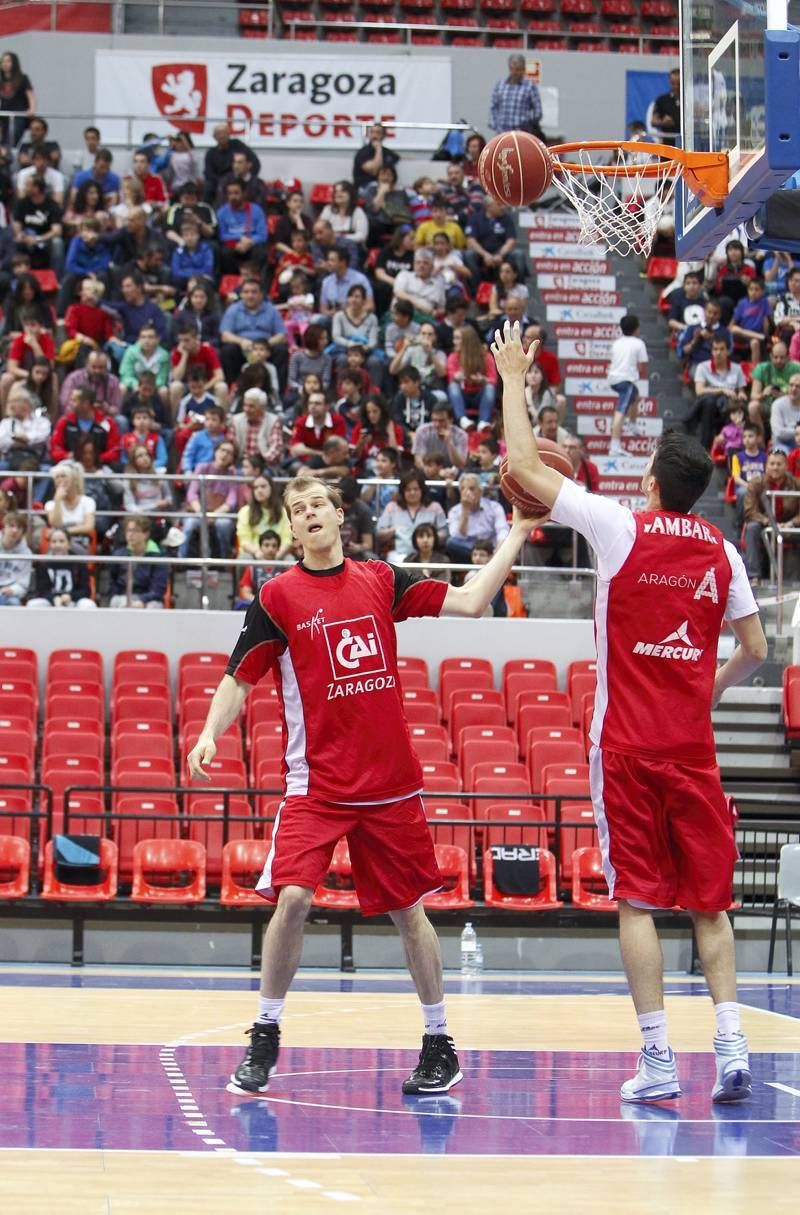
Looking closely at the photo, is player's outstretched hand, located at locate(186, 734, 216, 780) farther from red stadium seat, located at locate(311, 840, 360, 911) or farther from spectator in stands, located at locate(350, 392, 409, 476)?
spectator in stands, located at locate(350, 392, 409, 476)

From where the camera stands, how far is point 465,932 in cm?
1319

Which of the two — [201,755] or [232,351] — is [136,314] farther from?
[201,755]

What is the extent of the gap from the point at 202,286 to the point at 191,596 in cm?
541

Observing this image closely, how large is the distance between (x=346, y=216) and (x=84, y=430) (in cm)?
616

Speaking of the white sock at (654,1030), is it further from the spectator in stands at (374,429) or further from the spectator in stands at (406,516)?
the spectator in stands at (374,429)

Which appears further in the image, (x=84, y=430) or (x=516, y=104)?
(x=516, y=104)

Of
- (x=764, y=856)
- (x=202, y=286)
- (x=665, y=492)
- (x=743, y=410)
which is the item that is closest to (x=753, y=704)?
(x=764, y=856)

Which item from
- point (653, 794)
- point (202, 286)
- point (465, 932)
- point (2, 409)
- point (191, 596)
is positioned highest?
point (202, 286)

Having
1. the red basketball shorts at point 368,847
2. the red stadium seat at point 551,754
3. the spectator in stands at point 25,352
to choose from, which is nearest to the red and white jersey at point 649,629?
the red basketball shorts at point 368,847

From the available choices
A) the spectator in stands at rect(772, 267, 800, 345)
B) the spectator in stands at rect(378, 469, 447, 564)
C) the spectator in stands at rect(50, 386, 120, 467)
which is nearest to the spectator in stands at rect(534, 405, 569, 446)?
the spectator in stands at rect(378, 469, 447, 564)

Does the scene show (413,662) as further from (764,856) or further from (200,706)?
(764,856)

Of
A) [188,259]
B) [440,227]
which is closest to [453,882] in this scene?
[188,259]

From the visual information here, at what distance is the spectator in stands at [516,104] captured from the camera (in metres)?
23.8

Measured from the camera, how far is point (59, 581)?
16.5 meters
